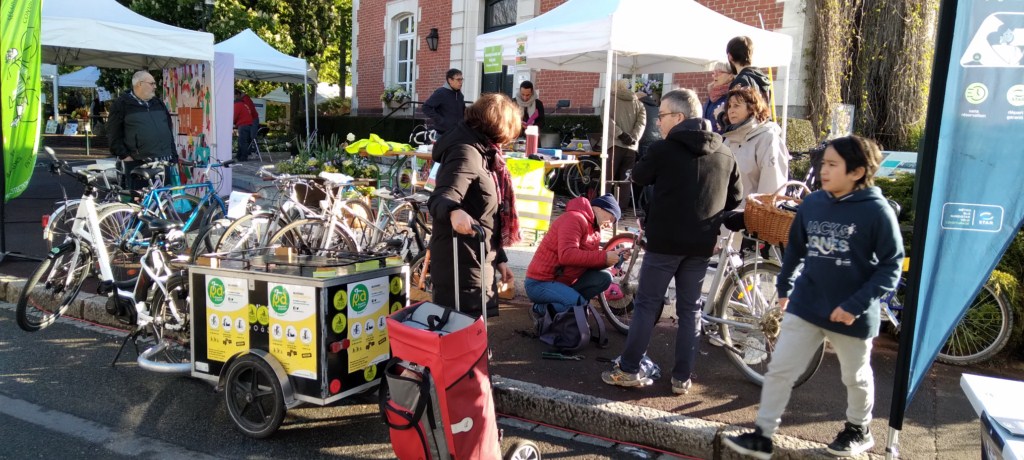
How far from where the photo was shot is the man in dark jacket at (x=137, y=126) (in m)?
8.41

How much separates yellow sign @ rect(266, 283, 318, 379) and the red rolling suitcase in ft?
2.20

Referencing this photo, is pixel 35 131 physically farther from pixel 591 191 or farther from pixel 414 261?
pixel 591 191

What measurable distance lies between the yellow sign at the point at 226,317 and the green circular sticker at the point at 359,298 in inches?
22.1

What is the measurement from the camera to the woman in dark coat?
377cm

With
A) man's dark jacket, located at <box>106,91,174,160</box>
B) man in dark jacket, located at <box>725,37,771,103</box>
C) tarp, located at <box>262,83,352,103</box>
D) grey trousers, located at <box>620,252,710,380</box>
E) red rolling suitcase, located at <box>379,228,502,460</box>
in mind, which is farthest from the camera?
tarp, located at <box>262,83,352,103</box>

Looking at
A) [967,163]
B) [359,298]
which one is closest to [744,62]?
[967,163]

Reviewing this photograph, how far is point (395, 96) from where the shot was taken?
19297mm

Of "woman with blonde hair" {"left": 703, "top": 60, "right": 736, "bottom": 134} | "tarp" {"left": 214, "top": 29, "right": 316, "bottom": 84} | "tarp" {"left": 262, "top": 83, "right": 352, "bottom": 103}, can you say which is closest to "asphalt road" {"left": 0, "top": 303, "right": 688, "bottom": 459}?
"woman with blonde hair" {"left": 703, "top": 60, "right": 736, "bottom": 134}

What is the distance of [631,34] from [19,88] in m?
5.79

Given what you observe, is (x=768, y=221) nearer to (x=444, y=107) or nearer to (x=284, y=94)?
(x=444, y=107)

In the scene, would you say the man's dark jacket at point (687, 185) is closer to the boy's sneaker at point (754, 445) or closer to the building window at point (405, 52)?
the boy's sneaker at point (754, 445)

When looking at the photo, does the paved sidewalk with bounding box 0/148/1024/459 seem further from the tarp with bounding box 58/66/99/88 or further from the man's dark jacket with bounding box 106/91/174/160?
the tarp with bounding box 58/66/99/88

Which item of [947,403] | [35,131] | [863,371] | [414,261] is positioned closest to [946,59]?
[863,371]

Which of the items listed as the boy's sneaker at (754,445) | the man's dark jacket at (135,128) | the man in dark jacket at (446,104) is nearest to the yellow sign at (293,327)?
the boy's sneaker at (754,445)
